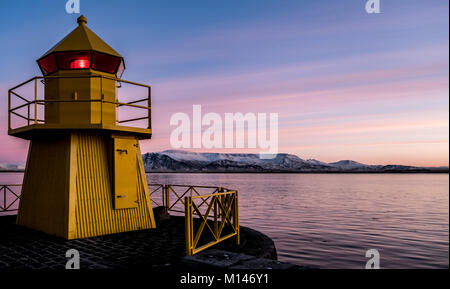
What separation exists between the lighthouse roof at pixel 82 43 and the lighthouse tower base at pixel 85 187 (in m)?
2.60

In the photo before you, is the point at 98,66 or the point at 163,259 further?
the point at 98,66

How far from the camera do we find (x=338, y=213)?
2856 centimetres

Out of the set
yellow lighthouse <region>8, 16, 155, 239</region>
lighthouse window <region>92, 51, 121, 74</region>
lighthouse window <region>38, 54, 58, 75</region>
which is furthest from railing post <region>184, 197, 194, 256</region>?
lighthouse window <region>38, 54, 58, 75</region>

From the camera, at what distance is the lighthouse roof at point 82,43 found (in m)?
9.48

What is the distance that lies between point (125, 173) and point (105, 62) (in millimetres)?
3597

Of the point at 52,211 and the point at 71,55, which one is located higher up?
the point at 71,55

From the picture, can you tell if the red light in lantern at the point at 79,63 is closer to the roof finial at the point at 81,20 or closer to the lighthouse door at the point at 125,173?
the roof finial at the point at 81,20

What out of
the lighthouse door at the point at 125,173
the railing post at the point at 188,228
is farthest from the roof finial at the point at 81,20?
the railing post at the point at 188,228

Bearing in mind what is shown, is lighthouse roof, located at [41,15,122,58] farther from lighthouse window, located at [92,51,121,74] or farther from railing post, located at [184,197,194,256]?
railing post, located at [184,197,194,256]

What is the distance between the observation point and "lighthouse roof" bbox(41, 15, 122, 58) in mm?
9477
